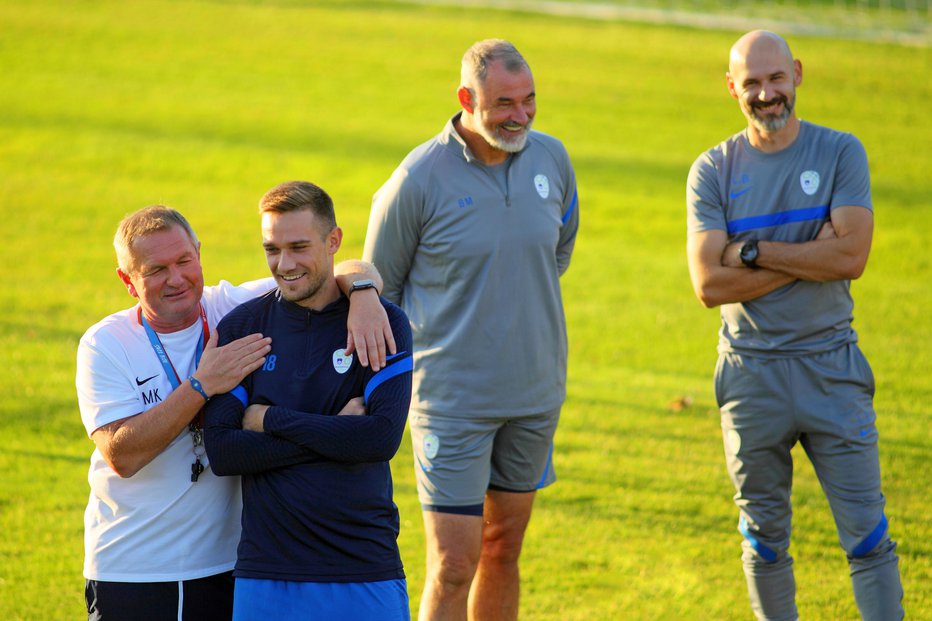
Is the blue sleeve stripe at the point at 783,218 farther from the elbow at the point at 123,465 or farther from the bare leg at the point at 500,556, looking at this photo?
the elbow at the point at 123,465

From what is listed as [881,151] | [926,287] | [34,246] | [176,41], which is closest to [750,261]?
[926,287]

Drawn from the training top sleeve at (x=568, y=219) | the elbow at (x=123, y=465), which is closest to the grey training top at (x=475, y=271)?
the training top sleeve at (x=568, y=219)

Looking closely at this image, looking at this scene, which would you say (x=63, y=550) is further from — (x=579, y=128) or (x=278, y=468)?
(x=579, y=128)

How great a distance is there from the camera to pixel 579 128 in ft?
72.0

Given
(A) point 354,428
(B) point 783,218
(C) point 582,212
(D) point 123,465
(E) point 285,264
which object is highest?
(C) point 582,212

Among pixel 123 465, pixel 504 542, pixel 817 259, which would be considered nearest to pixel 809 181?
pixel 817 259

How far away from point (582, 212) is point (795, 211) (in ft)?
39.3

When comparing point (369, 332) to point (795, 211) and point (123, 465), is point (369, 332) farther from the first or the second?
point (795, 211)

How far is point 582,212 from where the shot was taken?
17.2 meters

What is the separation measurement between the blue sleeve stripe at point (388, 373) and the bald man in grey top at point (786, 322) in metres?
1.73

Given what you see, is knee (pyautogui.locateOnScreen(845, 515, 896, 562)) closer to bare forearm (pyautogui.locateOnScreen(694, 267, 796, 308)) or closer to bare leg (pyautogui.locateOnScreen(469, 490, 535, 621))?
bare forearm (pyautogui.locateOnScreen(694, 267, 796, 308))

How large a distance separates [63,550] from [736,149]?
13.5 feet

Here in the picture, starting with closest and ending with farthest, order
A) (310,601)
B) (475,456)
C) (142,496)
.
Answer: (310,601), (142,496), (475,456)

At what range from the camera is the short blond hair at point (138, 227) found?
4.09 meters
